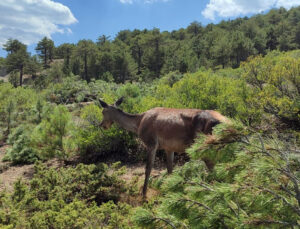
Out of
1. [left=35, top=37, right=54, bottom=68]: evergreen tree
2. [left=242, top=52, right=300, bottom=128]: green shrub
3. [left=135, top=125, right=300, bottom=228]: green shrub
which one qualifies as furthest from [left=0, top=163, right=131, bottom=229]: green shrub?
[left=35, top=37, right=54, bottom=68]: evergreen tree

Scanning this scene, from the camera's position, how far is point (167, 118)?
5.60 metres

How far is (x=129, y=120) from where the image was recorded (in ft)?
21.8

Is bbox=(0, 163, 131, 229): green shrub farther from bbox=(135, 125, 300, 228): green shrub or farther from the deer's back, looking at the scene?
bbox=(135, 125, 300, 228): green shrub

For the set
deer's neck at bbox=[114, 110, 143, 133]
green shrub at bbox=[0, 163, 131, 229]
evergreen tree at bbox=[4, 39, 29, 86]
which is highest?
evergreen tree at bbox=[4, 39, 29, 86]

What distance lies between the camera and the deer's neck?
255 inches

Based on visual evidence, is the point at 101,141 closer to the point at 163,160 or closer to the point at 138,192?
the point at 163,160

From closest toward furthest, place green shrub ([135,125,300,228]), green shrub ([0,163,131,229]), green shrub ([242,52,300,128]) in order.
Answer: green shrub ([135,125,300,228]), green shrub ([0,163,131,229]), green shrub ([242,52,300,128])

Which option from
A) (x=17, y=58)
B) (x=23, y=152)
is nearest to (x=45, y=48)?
(x=17, y=58)

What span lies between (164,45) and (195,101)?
60.4 m

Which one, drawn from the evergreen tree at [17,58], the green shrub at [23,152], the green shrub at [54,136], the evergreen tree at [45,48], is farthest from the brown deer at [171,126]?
the evergreen tree at [45,48]

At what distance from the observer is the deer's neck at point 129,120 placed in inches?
255

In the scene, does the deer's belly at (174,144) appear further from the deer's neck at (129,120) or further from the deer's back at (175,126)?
the deer's neck at (129,120)

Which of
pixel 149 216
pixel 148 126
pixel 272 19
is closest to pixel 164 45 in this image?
pixel 272 19

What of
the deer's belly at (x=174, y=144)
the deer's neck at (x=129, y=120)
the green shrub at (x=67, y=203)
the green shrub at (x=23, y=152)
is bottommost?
the green shrub at (x=23, y=152)
